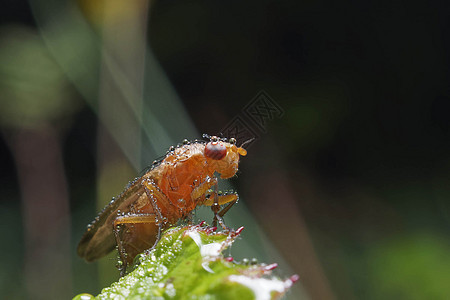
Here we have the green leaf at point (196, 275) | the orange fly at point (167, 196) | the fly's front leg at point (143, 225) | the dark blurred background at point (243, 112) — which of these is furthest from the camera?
the dark blurred background at point (243, 112)

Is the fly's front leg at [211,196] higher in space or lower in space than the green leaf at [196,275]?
higher

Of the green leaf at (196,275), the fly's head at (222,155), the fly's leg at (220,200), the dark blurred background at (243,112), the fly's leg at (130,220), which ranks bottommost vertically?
the green leaf at (196,275)

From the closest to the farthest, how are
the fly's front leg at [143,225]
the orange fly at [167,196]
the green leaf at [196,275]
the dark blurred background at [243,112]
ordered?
the green leaf at [196,275] < the fly's front leg at [143,225] < the orange fly at [167,196] < the dark blurred background at [243,112]

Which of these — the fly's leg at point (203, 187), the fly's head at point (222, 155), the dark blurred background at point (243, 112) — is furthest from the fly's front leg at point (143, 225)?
the dark blurred background at point (243, 112)

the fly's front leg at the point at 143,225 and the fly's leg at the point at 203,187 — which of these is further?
the fly's leg at the point at 203,187

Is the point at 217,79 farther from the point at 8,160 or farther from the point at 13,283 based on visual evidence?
the point at 13,283

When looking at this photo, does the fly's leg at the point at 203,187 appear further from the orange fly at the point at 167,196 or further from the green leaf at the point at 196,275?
the green leaf at the point at 196,275

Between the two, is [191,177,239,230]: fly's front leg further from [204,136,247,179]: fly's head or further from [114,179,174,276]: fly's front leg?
[114,179,174,276]: fly's front leg
